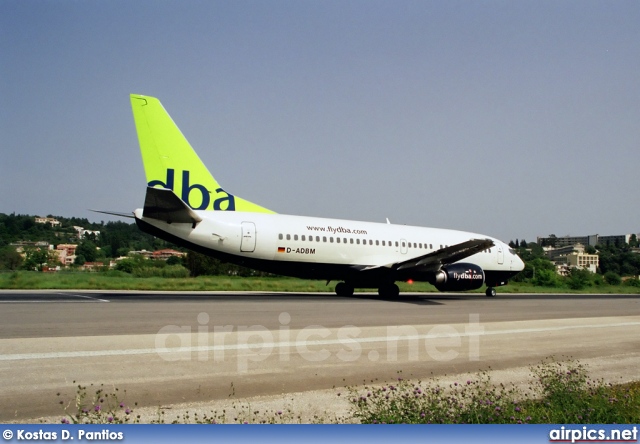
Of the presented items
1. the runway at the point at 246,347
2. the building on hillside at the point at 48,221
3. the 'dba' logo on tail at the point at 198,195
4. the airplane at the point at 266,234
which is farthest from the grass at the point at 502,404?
the building on hillside at the point at 48,221

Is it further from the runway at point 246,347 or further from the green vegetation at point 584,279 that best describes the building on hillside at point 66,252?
the runway at point 246,347

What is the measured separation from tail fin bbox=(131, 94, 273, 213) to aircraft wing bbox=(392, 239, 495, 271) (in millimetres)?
8672

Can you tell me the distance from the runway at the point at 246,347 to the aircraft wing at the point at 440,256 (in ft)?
24.6

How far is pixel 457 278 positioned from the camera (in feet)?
83.8

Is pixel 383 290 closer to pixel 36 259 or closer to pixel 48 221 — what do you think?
pixel 36 259

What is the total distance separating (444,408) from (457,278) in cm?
2003

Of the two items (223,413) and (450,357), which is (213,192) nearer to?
(450,357)

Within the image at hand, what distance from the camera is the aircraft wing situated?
25531 mm

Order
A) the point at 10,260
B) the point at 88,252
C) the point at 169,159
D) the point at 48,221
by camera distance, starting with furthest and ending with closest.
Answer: the point at 48,221, the point at 88,252, the point at 10,260, the point at 169,159

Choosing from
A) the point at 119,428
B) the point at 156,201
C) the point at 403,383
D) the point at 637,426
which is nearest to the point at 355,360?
the point at 403,383

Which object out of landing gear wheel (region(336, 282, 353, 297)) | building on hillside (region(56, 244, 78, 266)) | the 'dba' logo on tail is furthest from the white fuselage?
building on hillside (region(56, 244, 78, 266))

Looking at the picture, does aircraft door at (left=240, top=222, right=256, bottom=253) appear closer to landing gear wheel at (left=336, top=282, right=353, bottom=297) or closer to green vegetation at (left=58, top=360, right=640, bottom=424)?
landing gear wheel at (left=336, top=282, right=353, bottom=297)

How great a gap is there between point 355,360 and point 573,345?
18.0 ft

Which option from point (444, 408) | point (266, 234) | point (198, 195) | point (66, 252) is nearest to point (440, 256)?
point (266, 234)
